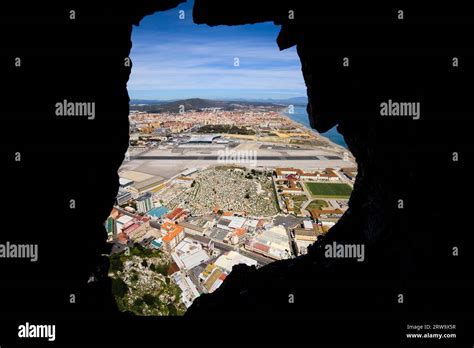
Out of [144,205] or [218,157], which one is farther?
[218,157]

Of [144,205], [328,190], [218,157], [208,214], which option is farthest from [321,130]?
[218,157]

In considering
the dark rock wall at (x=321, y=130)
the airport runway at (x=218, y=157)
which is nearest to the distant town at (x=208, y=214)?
the airport runway at (x=218, y=157)

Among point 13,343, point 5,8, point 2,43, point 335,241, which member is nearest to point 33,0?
point 5,8

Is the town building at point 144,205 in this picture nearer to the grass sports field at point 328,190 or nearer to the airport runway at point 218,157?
the grass sports field at point 328,190

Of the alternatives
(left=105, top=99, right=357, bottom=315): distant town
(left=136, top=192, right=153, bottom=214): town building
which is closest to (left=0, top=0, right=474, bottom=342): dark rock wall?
(left=105, top=99, right=357, bottom=315): distant town

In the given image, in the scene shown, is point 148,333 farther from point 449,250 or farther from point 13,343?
point 449,250

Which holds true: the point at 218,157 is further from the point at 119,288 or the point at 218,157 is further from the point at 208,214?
the point at 119,288
